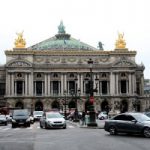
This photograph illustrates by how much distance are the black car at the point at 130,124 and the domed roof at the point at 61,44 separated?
113157mm

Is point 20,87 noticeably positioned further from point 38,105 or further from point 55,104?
point 55,104

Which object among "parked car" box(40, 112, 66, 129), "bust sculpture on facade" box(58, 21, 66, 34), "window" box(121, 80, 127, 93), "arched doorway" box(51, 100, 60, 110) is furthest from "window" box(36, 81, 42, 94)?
"parked car" box(40, 112, 66, 129)

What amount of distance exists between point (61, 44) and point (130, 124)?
4683 inches

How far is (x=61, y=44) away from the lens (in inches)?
5891

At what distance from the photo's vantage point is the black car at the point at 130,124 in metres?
30.5

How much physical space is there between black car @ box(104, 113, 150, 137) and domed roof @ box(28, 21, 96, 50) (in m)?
113

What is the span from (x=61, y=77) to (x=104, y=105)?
14032mm

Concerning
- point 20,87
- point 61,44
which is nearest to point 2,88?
point 20,87

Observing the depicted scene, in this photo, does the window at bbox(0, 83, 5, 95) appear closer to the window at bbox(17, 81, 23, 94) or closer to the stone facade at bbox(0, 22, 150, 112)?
the stone facade at bbox(0, 22, 150, 112)

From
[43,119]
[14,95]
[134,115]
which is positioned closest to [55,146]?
[134,115]

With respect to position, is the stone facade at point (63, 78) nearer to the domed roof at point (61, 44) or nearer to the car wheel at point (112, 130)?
the domed roof at point (61, 44)

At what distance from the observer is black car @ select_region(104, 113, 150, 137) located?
1200 inches

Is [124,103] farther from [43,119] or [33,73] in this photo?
[43,119]

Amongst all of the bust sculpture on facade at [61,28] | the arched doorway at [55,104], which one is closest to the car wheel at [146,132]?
the arched doorway at [55,104]
